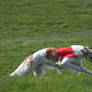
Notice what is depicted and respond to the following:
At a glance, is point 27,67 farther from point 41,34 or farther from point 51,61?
point 41,34

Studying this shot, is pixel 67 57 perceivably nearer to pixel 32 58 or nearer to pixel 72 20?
pixel 32 58

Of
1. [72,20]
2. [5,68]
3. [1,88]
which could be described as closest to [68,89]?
[1,88]

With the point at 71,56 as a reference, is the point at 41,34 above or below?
below

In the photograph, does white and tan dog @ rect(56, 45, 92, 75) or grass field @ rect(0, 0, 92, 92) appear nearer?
grass field @ rect(0, 0, 92, 92)

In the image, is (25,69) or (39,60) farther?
(25,69)

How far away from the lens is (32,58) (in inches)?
364

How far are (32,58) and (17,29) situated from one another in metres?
14.1

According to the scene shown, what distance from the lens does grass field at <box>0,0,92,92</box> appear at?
7.71 meters

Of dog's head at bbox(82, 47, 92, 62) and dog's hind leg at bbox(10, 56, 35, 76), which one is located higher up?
dog's head at bbox(82, 47, 92, 62)

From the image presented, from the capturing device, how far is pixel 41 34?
70.6ft

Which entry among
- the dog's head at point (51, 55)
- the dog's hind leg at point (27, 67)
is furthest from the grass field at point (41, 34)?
the dog's head at point (51, 55)

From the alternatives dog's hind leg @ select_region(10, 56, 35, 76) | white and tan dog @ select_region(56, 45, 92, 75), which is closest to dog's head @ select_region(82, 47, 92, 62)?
white and tan dog @ select_region(56, 45, 92, 75)

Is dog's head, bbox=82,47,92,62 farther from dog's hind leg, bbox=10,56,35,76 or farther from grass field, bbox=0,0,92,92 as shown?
dog's hind leg, bbox=10,56,35,76

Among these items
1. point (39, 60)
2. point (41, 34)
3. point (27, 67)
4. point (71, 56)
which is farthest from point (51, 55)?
point (41, 34)
